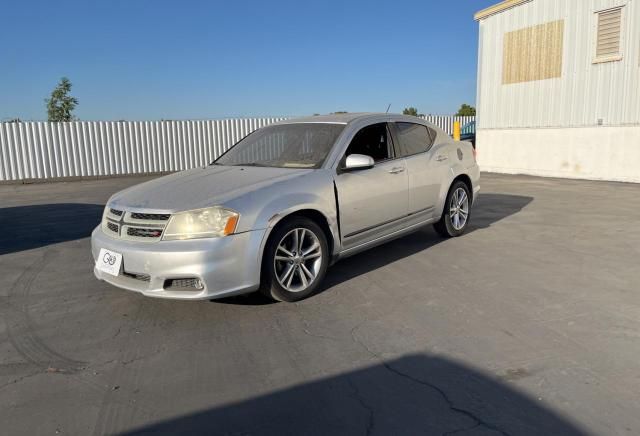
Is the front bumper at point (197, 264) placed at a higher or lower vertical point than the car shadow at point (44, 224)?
higher

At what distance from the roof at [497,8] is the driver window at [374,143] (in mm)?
12454

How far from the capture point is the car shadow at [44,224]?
728 centimetres

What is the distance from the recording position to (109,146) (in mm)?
19828

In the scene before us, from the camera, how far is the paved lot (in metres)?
2.69

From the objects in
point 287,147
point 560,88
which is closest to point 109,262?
point 287,147

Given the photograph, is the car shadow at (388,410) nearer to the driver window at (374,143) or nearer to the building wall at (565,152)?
the driver window at (374,143)

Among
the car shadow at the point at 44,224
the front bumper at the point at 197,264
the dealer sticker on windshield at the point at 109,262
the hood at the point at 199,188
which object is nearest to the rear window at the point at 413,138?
the hood at the point at 199,188

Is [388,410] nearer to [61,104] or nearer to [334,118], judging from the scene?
[334,118]

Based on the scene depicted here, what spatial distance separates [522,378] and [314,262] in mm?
2048

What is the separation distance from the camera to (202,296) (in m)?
3.83

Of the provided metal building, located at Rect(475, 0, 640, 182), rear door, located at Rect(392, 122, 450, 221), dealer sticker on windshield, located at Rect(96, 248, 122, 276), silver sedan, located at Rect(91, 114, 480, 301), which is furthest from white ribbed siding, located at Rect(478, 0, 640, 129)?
dealer sticker on windshield, located at Rect(96, 248, 122, 276)

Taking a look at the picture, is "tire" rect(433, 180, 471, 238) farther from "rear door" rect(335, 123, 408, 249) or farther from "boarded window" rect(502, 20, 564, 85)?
"boarded window" rect(502, 20, 564, 85)

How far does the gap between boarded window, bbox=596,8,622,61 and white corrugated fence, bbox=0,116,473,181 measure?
1117 centimetres

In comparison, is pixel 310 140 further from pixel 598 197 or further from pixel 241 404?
pixel 598 197
